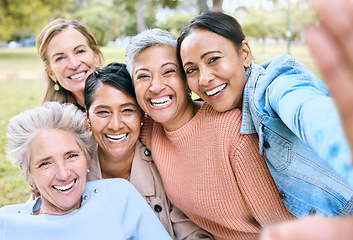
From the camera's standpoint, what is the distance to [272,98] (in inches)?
68.4

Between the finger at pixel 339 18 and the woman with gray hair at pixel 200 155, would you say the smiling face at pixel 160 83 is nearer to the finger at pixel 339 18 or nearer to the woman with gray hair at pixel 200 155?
the woman with gray hair at pixel 200 155

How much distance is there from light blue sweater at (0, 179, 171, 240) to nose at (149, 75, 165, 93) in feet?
2.45

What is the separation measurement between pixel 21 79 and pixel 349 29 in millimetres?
16350

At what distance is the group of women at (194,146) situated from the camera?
1913 millimetres

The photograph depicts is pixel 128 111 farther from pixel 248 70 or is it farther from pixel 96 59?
pixel 96 59

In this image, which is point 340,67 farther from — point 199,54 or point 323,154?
point 199,54

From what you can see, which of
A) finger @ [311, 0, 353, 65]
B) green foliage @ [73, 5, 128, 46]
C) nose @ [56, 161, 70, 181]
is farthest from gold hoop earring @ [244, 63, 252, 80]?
green foliage @ [73, 5, 128, 46]

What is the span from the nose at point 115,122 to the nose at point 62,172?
457mm

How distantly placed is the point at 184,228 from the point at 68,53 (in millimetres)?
2148

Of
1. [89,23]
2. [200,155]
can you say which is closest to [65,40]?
[200,155]

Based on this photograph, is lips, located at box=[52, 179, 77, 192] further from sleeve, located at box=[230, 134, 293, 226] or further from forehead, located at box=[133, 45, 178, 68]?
sleeve, located at box=[230, 134, 293, 226]

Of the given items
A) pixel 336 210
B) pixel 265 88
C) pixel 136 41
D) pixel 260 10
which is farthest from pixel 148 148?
pixel 260 10

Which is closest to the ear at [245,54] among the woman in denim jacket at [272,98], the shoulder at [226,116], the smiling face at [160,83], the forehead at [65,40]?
the woman in denim jacket at [272,98]

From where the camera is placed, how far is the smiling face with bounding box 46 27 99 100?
135 inches
